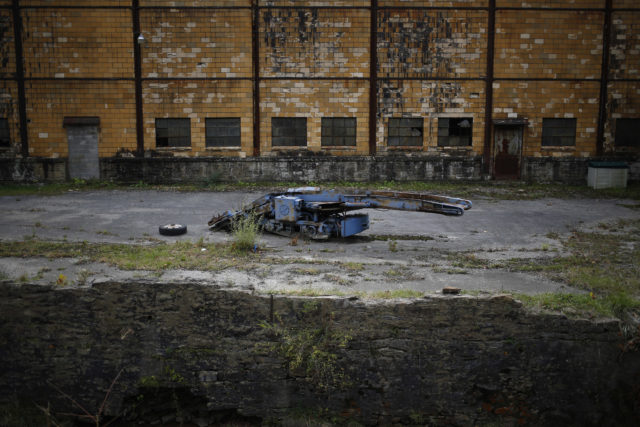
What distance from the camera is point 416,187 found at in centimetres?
1609

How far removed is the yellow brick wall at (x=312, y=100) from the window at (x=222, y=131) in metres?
0.92

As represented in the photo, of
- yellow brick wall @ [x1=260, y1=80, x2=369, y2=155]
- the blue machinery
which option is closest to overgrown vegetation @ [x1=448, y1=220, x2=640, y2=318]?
the blue machinery

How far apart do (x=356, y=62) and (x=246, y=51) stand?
12.6 feet

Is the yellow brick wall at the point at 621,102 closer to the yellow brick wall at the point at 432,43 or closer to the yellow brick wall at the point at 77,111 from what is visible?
the yellow brick wall at the point at 432,43

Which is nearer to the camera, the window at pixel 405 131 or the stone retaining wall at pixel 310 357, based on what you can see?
the stone retaining wall at pixel 310 357

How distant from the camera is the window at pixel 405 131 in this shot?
17.2 m

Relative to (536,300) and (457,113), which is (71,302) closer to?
(536,300)

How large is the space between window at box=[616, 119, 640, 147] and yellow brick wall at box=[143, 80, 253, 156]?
13149mm

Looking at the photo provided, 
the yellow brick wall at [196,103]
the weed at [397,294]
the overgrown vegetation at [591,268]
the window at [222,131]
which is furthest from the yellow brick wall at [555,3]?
the weed at [397,294]

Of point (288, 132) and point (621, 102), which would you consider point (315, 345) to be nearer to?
point (288, 132)

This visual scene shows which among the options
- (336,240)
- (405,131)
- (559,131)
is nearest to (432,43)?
(405,131)

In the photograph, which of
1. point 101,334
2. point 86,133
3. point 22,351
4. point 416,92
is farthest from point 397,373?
point 86,133

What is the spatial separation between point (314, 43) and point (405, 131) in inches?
175

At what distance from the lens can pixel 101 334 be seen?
6117 millimetres
